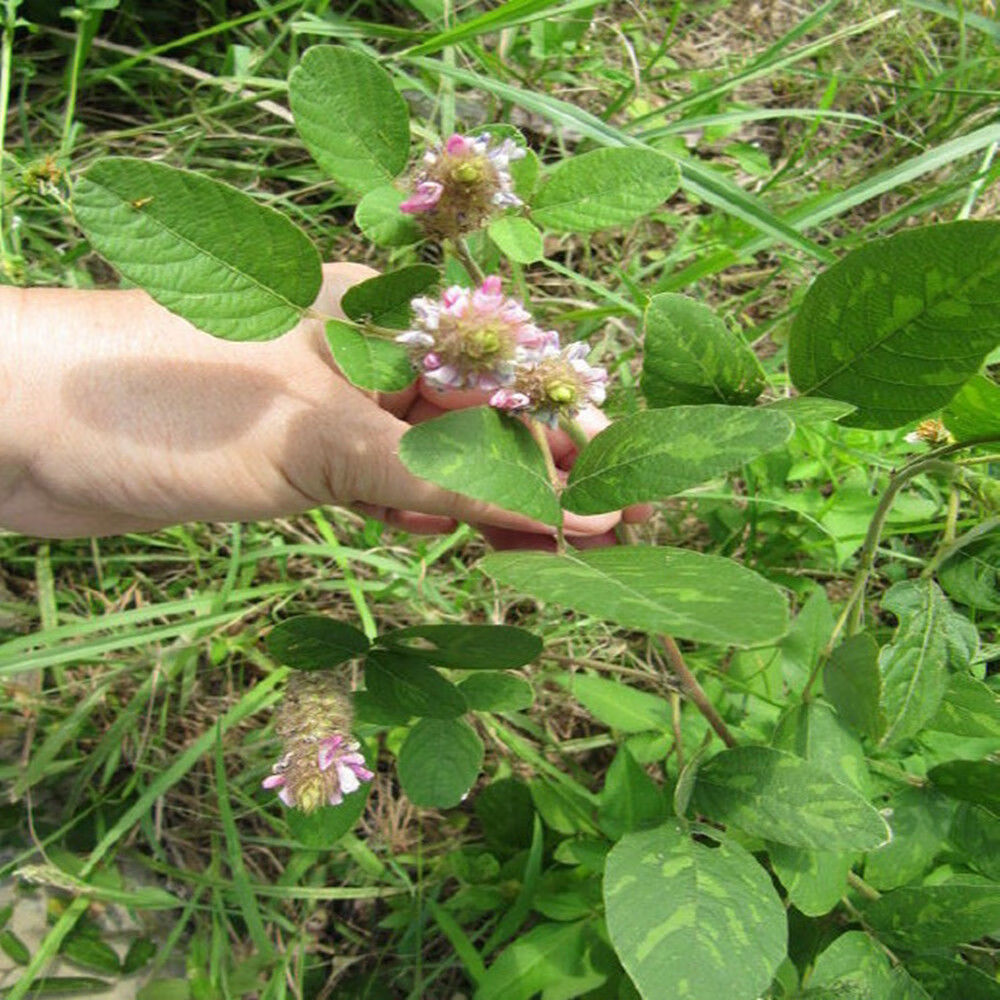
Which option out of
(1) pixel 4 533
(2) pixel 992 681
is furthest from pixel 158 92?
(2) pixel 992 681

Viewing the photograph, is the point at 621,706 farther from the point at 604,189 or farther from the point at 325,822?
the point at 604,189

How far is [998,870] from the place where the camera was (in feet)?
5.12

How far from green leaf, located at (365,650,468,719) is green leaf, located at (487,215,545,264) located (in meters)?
0.64

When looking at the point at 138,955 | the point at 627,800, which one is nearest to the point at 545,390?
the point at 627,800

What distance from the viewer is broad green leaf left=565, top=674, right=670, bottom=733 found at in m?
1.94

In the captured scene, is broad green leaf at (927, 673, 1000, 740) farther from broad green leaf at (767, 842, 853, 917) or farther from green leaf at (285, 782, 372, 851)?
green leaf at (285, 782, 372, 851)

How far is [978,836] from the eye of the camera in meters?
1.60

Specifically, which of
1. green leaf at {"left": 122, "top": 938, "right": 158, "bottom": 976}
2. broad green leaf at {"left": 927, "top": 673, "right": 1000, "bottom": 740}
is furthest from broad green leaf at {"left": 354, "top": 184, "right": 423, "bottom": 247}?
green leaf at {"left": 122, "top": 938, "right": 158, "bottom": 976}

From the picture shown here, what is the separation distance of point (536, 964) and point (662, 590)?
3.94 ft

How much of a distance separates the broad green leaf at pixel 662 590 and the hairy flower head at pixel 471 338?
8.1 inches

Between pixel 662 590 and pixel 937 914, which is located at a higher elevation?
pixel 662 590

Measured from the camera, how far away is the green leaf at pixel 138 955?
2.40 m

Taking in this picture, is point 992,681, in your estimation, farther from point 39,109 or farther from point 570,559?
point 39,109

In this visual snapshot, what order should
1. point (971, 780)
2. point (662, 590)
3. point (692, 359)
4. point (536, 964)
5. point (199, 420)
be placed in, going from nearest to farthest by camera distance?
point (662, 590) → point (692, 359) → point (971, 780) → point (199, 420) → point (536, 964)
